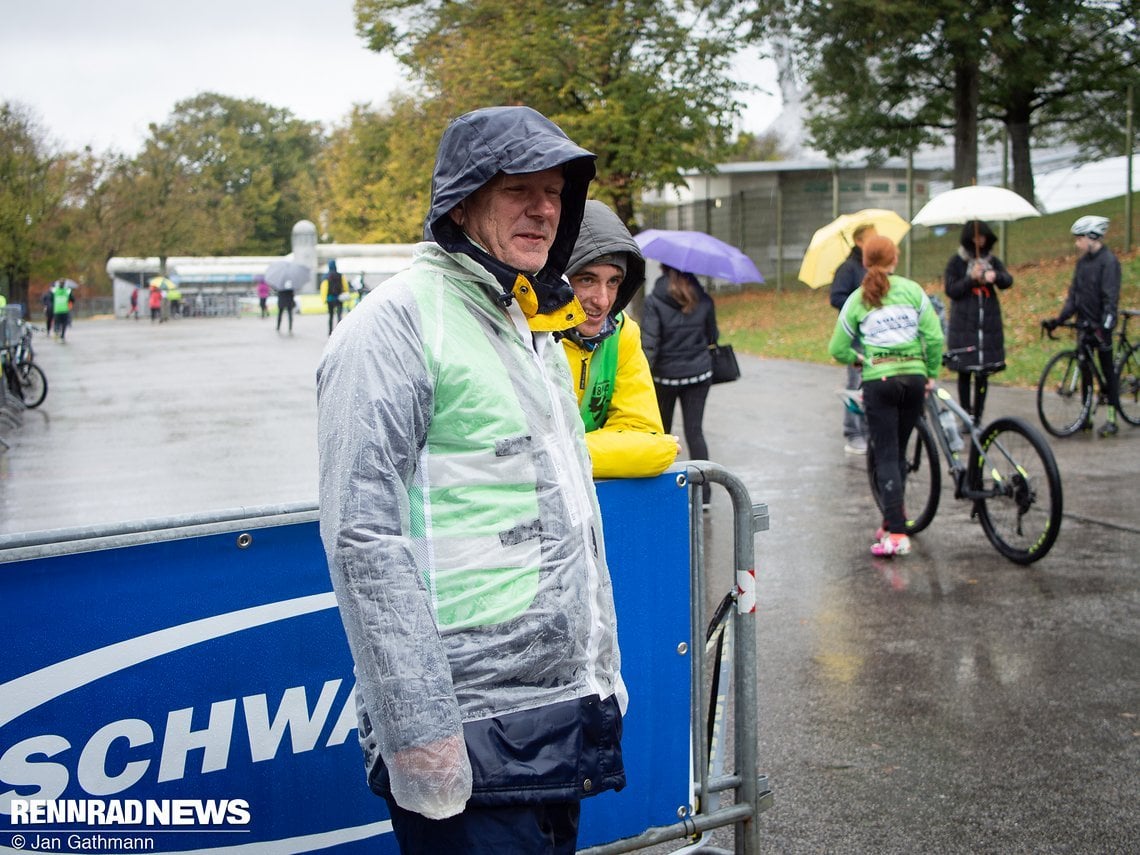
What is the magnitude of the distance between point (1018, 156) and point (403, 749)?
2823cm

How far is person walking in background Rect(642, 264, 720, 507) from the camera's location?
8.85m

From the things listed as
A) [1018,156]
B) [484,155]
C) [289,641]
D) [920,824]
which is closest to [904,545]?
[920,824]

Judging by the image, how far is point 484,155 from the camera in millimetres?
2230

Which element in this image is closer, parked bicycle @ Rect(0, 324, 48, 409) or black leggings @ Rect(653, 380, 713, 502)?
black leggings @ Rect(653, 380, 713, 502)

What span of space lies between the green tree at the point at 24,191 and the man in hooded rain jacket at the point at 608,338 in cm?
4544

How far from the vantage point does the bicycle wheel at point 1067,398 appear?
1167 cm

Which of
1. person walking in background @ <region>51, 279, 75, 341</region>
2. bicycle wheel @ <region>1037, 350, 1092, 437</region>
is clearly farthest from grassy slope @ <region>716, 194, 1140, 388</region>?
person walking in background @ <region>51, 279, 75, 341</region>

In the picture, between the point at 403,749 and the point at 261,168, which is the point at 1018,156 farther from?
the point at 261,168

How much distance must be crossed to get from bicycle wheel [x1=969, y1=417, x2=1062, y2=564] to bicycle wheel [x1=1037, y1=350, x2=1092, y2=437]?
4.51 metres

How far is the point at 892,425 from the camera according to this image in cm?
743

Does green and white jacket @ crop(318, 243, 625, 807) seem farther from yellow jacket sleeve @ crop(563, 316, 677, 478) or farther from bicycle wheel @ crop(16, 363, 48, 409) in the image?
bicycle wheel @ crop(16, 363, 48, 409)

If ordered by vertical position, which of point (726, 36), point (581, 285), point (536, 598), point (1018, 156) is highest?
point (726, 36)

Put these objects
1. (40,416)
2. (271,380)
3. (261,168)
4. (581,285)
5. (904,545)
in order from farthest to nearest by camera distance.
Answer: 1. (261,168)
2. (271,380)
3. (40,416)
4. (904,545)
5. (581,285)

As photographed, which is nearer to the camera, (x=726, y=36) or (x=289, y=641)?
(x=289, y=641)
